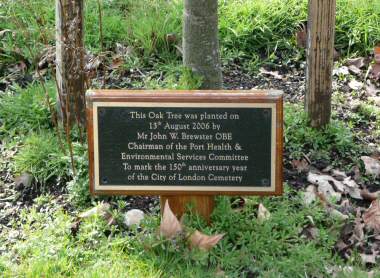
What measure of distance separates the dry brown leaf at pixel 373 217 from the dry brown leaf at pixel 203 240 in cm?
79

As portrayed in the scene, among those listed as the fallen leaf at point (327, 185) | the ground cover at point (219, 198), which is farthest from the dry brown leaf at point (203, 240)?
the fallen leaf at point (327, 185)

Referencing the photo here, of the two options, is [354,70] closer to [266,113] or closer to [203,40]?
[203,40]

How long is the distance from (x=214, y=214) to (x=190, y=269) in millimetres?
383

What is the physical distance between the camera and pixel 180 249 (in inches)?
141

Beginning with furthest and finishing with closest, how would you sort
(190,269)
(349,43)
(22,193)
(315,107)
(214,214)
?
(349,43) → (315,107) → (22,193) → (214,214) → (190,269)

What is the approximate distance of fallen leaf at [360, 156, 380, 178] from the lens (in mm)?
4320

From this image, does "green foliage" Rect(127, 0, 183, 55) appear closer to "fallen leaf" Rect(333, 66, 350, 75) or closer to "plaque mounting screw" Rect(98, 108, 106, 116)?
"fallen leaf" Rect(333, 66, 350, 75)

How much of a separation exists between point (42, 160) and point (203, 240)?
1173 millimetres

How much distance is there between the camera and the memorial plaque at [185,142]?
11.5ft

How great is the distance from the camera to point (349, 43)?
18.3ft

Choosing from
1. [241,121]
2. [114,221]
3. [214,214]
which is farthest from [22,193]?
[241,121]

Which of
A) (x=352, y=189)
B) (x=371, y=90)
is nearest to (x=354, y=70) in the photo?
(x=371, y=90)

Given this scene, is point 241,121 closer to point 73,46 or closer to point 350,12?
point 73,46

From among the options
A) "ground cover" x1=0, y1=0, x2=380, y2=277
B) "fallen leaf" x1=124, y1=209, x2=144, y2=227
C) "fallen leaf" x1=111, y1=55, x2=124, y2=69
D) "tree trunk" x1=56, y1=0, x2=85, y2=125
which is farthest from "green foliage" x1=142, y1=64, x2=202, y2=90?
"fallen leaf" x1=124, y1=209, x2=144, y2=227
